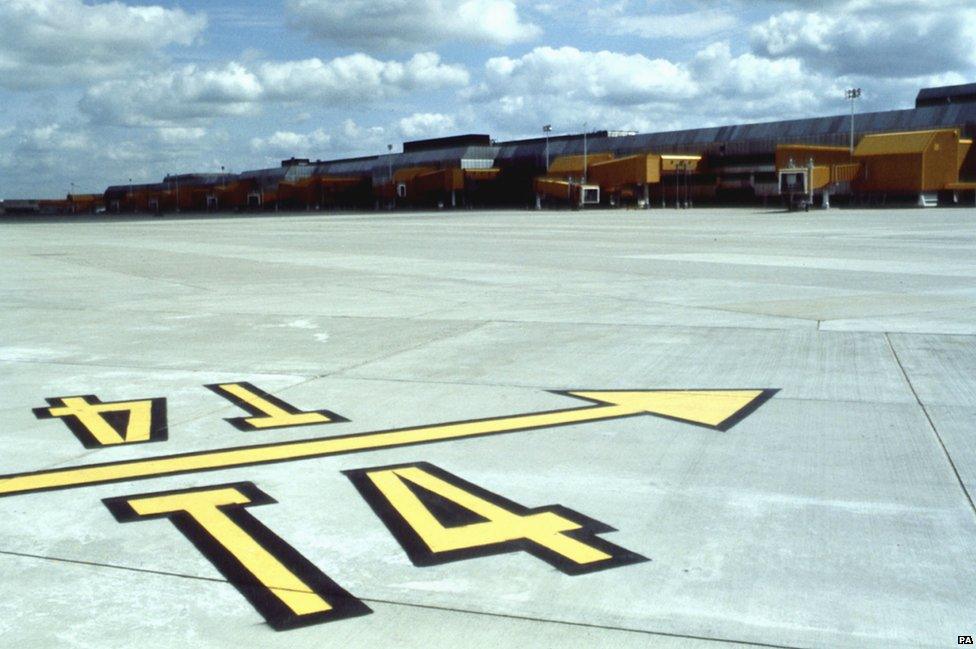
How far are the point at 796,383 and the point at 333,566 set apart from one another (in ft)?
19.8

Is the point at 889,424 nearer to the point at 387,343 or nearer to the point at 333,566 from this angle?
the point at 333,566

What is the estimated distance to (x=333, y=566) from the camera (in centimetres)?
524

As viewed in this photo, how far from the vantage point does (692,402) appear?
903 centimetres

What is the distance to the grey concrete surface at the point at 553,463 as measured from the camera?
4609mm

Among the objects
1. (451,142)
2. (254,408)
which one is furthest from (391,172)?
(254,408)

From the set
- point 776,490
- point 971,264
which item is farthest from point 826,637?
point 971,264

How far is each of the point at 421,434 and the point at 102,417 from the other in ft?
9.78

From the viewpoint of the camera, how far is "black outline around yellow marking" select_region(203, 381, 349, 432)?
8352mm

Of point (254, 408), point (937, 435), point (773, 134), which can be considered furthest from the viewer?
point (773, 134)

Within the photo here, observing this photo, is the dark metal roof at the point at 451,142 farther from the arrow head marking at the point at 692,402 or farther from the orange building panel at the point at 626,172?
the arrow head marking at the point at 692,402

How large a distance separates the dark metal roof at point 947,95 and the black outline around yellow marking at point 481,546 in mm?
127947

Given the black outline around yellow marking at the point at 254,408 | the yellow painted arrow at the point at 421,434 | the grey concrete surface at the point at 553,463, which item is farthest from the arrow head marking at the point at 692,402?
the black outline around yellow marking at the point at 254,408

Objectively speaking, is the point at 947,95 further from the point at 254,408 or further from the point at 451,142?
the point at 254,408

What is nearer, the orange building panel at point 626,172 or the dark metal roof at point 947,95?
the orange building panel at point 626,172
